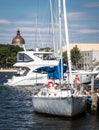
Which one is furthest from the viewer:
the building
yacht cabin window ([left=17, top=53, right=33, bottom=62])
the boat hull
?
the building

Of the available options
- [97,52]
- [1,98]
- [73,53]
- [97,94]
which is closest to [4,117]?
[97,94]

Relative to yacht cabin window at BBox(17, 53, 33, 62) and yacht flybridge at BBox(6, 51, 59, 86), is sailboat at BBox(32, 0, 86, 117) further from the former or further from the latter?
yacht cabin window at BBox(17, 53, 33, 62)

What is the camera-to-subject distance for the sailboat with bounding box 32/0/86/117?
1257 inches

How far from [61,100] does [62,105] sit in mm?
393

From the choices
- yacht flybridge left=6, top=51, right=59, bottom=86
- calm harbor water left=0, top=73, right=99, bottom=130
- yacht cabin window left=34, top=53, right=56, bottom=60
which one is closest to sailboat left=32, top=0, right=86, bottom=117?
calm harbor water left=0, top=73, right=99, bottom=130

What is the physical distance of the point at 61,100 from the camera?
32094mm

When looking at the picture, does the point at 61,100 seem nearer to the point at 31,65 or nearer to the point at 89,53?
the point at 31,65

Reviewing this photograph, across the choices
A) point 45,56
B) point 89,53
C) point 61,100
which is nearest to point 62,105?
point 61,100

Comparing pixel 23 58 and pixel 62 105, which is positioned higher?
pixel 23 58

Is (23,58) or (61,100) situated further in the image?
(23,58)

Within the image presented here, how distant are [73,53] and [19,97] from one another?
361 feet

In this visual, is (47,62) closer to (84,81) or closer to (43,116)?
(84,81)

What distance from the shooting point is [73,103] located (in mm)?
31844

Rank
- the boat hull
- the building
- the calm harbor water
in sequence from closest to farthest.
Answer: the calm harbor water
the boat hull
the building
